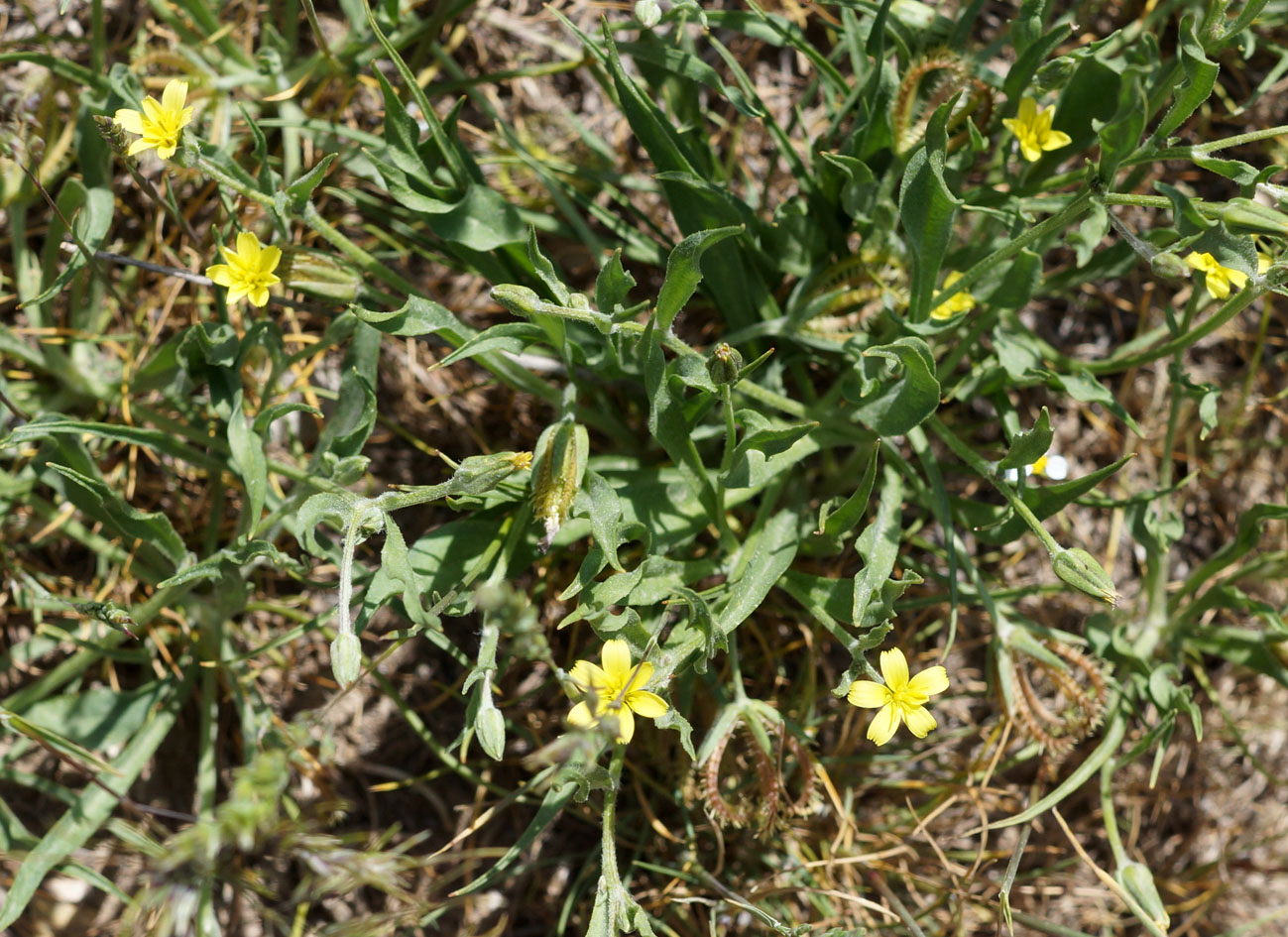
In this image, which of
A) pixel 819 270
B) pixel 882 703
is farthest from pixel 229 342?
pixel 882 703

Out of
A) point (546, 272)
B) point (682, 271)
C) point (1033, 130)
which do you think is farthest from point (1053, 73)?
point (546, 272)

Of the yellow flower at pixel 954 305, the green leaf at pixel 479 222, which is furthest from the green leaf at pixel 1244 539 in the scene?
the green leaf at pixel 479 222

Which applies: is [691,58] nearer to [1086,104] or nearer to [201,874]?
[1086,104]

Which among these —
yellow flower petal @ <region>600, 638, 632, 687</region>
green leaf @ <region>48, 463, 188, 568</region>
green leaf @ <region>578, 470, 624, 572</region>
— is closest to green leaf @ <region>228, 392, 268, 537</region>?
green leaf @ <region>48, 463, 188, 568</region>

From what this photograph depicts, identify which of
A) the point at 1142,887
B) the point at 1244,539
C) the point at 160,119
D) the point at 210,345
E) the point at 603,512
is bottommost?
the point at 1142,887

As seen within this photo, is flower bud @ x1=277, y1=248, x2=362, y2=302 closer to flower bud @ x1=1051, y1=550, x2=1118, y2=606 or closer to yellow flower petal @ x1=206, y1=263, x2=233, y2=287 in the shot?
yellow flower petal @ x1=206, y1=263, x2=233, y2=287

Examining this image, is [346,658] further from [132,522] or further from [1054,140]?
[1054,140]

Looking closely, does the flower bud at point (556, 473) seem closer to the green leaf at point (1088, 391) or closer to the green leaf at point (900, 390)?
the green leaf at point (900, 390)
